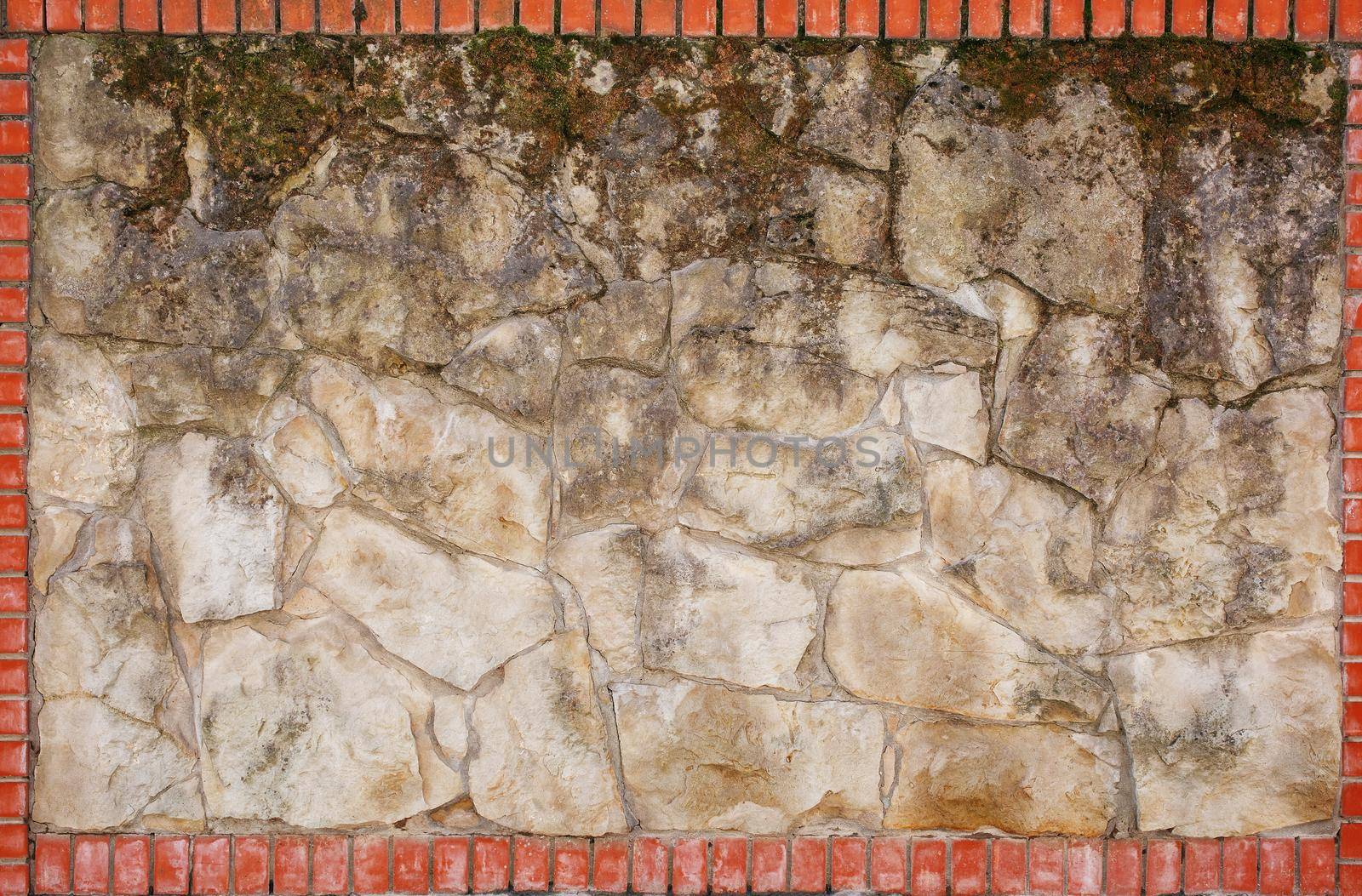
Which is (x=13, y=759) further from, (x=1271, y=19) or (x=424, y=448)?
(x=1271, y=19)

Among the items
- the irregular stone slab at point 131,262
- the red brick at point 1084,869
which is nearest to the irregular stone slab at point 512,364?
the irregular stone slab at point 131,262

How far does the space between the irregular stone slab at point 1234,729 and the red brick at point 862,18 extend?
5.21ft

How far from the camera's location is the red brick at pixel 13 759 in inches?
86.2

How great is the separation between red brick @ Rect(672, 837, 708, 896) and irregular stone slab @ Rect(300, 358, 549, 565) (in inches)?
33.9

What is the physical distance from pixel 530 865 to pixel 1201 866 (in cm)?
160

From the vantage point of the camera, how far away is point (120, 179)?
2.16 meters

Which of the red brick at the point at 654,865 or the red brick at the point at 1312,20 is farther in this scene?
the red brick at the point at 654,865

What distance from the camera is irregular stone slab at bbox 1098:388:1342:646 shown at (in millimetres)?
2186

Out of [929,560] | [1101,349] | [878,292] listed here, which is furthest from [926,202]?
[929,560]

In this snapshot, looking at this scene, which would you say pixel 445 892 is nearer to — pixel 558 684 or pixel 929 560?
pixel 558 684

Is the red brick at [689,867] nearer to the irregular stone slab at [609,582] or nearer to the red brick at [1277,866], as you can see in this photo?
the irregular stone slab at [609,582]

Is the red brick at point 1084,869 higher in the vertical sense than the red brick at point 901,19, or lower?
lower

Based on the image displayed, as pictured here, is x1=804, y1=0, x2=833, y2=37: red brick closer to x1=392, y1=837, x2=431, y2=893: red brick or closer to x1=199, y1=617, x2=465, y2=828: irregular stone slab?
x1=199, y1=617, x2=465, y2=828: irregular stone slab

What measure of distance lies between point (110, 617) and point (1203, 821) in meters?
2.63
